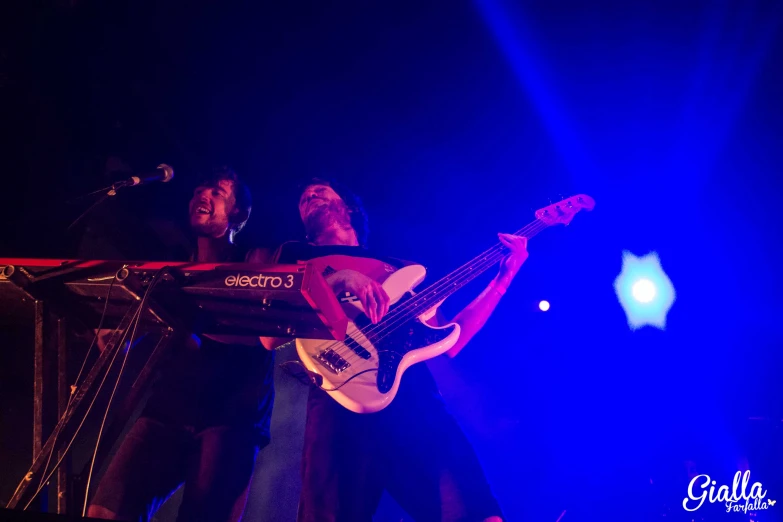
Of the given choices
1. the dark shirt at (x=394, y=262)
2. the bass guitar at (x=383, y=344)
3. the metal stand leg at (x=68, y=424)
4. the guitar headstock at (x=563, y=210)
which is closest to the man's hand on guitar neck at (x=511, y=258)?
the bass guitar at (x=383, y=344)

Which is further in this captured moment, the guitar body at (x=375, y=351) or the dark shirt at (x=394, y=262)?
the dark shirt at (x=394, y=262)

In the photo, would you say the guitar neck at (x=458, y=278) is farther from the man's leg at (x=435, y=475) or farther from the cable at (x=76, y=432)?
the cable at (x=76, y=432)

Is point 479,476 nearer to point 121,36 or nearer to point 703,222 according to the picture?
point 703,222

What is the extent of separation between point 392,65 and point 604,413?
349cm

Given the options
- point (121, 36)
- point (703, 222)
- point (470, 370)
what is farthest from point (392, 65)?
Answer: point (703, 222)

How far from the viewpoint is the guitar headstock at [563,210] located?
13.0 ft

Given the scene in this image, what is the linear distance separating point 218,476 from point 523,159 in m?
3.98

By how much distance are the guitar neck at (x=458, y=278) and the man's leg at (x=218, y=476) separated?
3.87ft

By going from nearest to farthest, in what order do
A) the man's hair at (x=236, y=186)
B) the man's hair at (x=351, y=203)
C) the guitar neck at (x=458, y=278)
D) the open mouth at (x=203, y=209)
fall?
the guitar neck at (x=458, y=278) → the open mouth at (x=203, y=209) → the man's hair at (x=236, y=186) → the man's hair at (x=351, y=203)

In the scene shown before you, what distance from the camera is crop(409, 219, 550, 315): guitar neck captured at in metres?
3.06

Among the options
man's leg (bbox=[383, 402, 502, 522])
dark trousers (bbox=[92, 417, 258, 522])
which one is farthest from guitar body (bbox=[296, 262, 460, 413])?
dark trousers (bbox=[92, 417, 258, 522])

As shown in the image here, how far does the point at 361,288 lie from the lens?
2.30 meters

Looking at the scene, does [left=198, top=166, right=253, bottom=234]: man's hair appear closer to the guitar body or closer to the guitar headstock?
the guitar body

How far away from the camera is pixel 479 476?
2.53m
